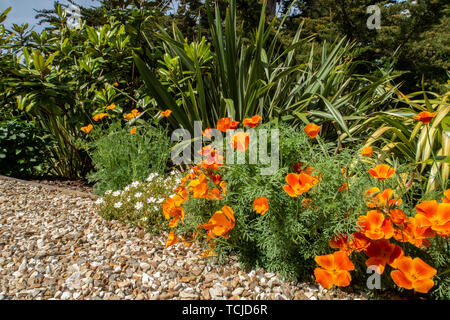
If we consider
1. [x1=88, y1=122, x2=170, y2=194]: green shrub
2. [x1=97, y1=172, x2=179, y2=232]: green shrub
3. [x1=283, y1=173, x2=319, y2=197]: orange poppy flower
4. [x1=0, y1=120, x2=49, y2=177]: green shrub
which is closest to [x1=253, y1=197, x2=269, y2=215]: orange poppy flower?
[x1=283, y1=173, x2=319, y2=197]: orange poppy flower

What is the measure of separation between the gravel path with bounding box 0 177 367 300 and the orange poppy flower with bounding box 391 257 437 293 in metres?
0.34

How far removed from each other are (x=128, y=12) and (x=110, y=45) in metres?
0.57

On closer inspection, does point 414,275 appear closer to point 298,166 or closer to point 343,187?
point 343,187

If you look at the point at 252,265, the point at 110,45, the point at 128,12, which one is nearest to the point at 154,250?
the point at 252,265

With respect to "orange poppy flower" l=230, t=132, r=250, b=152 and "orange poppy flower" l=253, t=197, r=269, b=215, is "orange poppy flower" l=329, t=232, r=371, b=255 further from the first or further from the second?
"orange poppy flower" l=230, t=132, r=250, b=152

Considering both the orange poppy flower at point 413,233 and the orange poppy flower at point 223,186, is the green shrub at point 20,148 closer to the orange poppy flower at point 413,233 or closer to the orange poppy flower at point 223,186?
the orange poppy flower at point 223,186

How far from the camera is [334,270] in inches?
44.8

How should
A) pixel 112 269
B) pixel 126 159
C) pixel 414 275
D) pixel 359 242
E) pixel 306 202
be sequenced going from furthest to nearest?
pixel 126 159 < pixel 112 269 < pixel 306 202 < pixel 359 242 < pixel 414 275

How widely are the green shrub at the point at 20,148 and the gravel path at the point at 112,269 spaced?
6.03ft

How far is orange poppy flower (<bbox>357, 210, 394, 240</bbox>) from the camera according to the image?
3.59 ft

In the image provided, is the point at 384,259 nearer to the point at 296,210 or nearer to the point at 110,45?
the point at 296,210

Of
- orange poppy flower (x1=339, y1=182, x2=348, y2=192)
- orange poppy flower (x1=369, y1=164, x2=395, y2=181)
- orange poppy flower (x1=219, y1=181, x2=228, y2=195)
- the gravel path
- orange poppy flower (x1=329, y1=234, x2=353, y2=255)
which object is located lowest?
the gravel path

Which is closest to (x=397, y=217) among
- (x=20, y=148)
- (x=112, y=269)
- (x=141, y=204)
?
(x=112, y=269)

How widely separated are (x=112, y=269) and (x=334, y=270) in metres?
1.08
